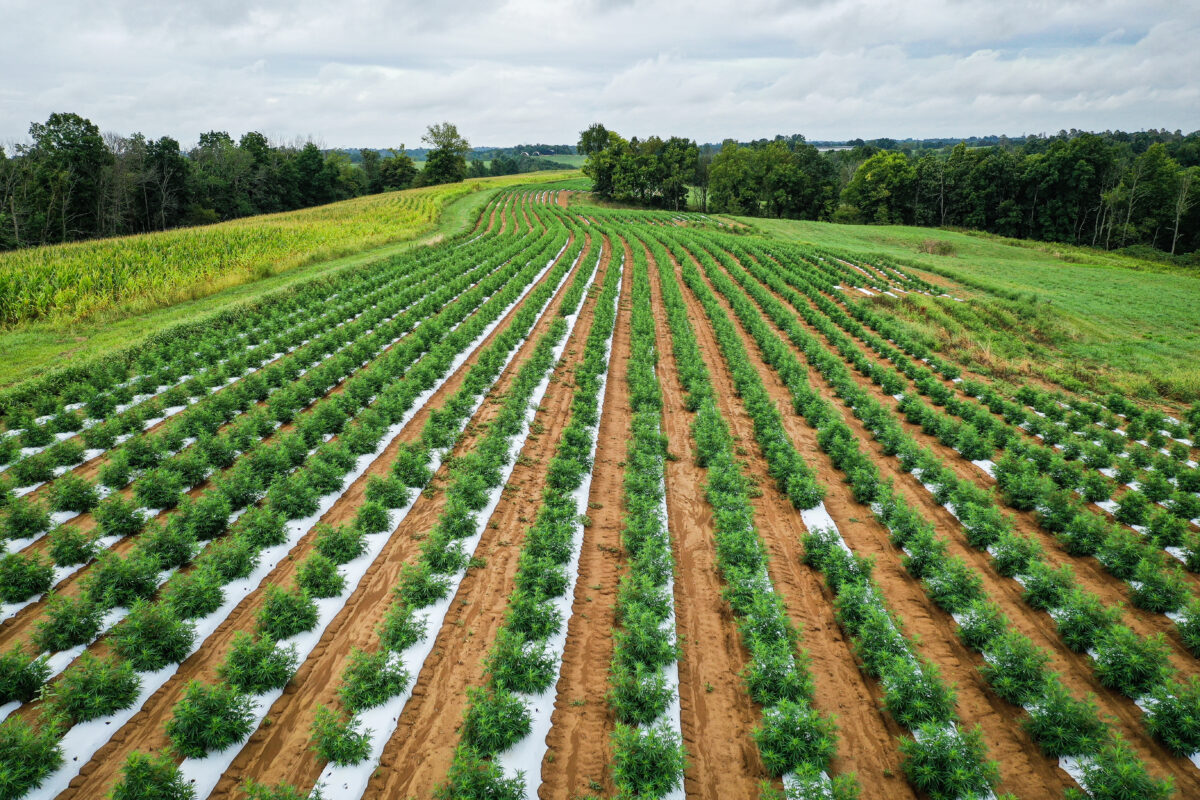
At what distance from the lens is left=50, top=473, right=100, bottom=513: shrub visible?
8062 millimetres

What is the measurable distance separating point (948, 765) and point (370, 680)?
598 cm

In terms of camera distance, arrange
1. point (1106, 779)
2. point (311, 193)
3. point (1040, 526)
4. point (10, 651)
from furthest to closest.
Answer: point (311, 193), point (1040, 526), point (10, 651), point (1106, 779)

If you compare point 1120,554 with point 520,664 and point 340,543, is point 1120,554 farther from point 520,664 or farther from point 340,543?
point 340,543

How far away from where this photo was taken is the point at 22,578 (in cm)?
663

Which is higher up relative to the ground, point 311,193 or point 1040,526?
point 311,193

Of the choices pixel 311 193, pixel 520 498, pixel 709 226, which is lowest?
pixel 520 498

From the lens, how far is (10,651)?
588 cm

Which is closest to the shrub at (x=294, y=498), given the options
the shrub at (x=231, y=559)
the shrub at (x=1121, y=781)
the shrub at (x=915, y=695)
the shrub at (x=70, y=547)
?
the shrub at (x=231, y=559)

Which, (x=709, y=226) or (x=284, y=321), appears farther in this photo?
(x=709, y=226)

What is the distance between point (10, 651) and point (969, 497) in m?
14.0

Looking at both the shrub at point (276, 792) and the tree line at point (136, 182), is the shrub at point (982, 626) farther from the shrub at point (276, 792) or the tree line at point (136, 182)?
the tree line at point (136, 182)

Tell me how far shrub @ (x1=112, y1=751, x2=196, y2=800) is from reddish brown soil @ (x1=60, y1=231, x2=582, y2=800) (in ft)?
1.21

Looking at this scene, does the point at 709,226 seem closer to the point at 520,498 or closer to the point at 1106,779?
the point at 520,498

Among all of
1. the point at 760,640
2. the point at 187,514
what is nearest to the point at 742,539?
the point at 760,640
